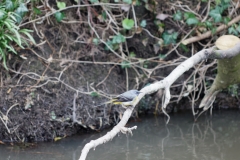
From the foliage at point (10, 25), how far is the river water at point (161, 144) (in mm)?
909

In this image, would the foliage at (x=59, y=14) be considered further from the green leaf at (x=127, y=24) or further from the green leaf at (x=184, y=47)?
the green leaf at (x=184, y=47)

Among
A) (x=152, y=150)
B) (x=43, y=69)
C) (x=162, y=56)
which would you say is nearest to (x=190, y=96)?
(x=162, y=56)

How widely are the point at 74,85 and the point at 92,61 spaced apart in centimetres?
35

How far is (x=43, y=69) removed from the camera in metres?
4.33

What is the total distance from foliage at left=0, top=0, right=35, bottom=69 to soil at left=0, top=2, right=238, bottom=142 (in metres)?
0.21

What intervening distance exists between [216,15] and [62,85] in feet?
5.83

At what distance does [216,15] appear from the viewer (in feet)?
15.1

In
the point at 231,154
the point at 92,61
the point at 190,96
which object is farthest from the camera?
the point at 190,96

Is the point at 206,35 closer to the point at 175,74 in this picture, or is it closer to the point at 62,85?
the point at 62,85

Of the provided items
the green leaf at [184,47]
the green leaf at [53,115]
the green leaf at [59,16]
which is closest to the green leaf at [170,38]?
the green leaf at [184,47]

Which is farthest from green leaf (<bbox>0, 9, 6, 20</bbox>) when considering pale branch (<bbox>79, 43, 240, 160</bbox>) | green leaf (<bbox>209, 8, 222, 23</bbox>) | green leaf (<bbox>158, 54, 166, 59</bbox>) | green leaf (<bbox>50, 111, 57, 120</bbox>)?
green leaf (<bbox>209, 8, 222, 23</bbox>)

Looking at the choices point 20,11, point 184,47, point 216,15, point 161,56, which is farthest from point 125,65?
point 20,11

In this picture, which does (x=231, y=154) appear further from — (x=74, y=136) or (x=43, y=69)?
(x=43, y=69)

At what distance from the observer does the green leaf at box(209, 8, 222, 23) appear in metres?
4.59
